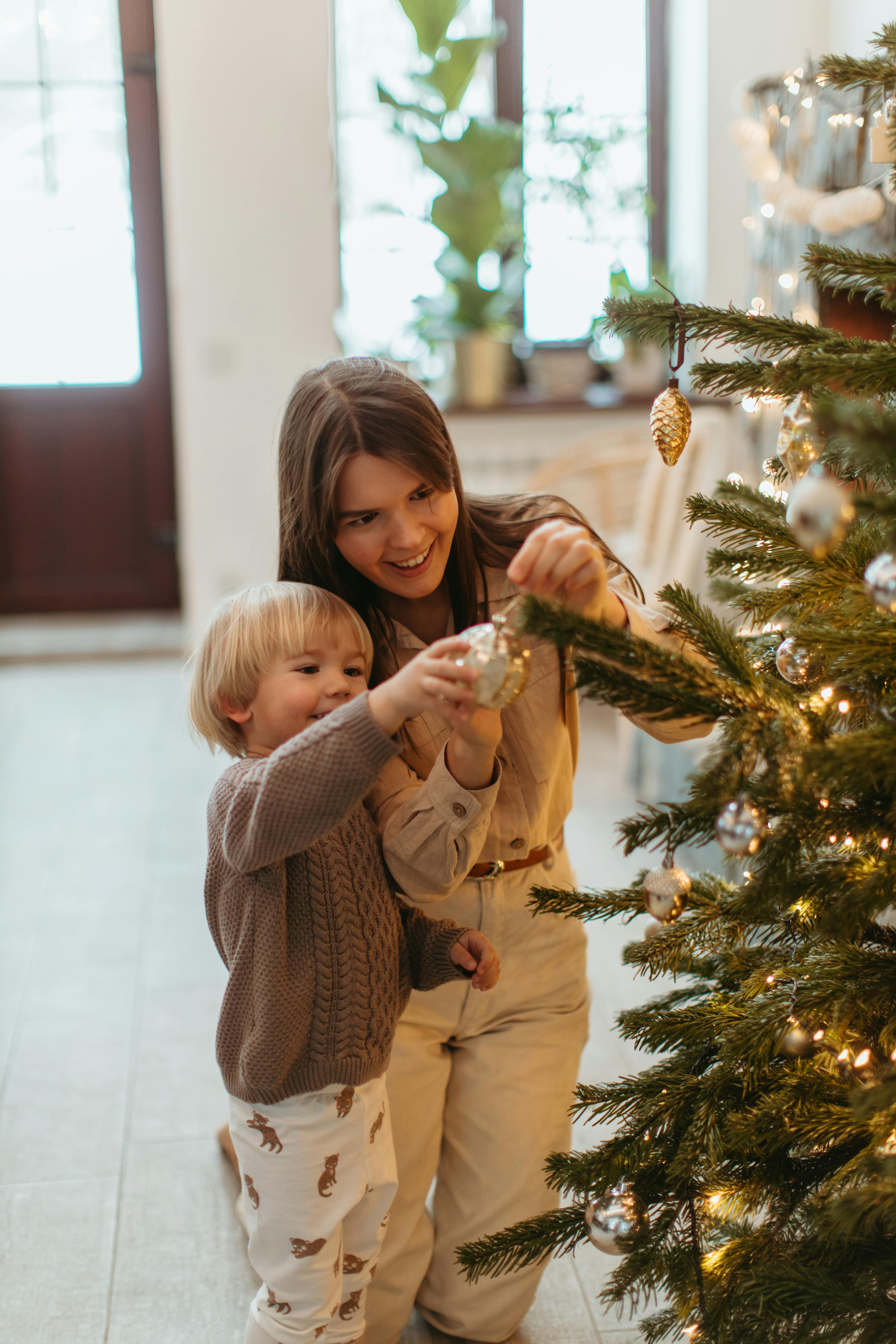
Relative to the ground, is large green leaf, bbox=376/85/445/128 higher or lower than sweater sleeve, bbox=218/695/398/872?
higher

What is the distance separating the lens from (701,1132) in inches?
32.1

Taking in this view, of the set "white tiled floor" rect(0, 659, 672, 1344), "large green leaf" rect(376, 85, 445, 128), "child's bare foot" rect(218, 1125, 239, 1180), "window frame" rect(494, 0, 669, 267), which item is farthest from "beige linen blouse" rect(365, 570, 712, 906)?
"window frame" rect(494, 0, 669, 267)

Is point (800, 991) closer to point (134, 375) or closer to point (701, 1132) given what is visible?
point (701, 1132)

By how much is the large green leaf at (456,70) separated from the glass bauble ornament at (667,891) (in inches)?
133

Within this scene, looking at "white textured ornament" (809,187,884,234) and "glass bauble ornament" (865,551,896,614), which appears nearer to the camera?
"glass bauble ornament" (865,551,896,614)

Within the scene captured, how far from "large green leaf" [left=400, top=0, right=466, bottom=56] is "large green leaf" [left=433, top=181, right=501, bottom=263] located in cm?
41

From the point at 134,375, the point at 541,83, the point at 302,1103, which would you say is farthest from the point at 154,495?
the point at 302,1103

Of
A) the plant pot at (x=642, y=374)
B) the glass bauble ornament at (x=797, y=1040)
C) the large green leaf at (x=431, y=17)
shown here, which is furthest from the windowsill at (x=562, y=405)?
the glass bauble ornament at (x=797, y=1040)

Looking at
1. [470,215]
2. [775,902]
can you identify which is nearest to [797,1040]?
[775,902]

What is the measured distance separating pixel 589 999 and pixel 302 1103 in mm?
425

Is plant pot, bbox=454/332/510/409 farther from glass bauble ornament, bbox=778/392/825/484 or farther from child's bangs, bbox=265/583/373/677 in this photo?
glass bauble ornament, bbox=778/392/825/484

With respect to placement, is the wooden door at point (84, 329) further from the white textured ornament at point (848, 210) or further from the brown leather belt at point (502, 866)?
the brown leather belt at point (502, 866)

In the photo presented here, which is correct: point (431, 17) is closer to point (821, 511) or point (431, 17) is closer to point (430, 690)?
point (430, 690)

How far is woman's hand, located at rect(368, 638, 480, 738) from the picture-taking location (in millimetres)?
794
